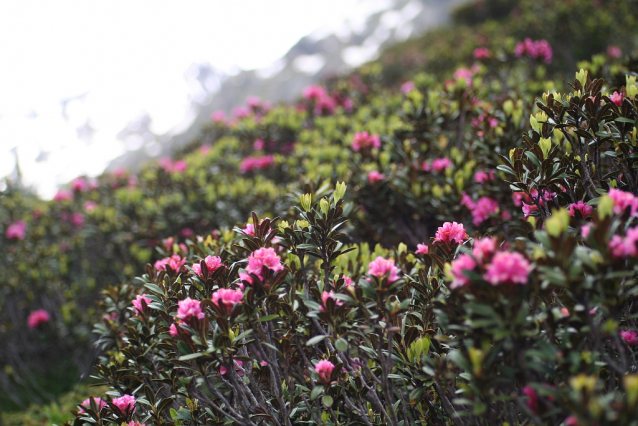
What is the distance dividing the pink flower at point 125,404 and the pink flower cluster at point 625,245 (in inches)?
104

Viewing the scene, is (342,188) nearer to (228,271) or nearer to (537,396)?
(228,271)

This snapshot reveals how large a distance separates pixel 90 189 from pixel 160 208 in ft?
12.2

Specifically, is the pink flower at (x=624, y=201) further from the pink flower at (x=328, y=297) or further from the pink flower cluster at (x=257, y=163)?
the pink flower cluster at (x=257, y=163)

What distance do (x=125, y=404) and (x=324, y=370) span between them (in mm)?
1277

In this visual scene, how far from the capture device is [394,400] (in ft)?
7.49

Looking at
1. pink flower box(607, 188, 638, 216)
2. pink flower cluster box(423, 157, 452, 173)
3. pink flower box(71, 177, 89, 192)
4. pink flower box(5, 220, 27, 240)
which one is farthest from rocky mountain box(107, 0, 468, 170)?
pink flower box(607, 188, 638, 216)

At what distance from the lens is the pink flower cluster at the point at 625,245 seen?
1.26m

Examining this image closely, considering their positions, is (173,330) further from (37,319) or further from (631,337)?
(37,319)

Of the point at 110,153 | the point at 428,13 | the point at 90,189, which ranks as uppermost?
the point at 110,153

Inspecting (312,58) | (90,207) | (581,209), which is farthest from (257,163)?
(312,58)

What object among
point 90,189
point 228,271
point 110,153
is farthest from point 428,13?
point 110,153

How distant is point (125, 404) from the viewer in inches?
84.4

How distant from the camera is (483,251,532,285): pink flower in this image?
4.36 feet

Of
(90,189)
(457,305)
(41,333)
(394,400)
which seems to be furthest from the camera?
(90,189)
